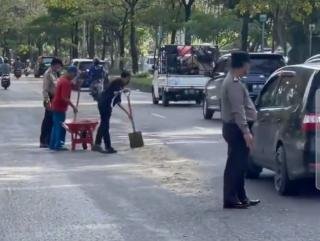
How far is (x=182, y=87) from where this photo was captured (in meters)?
38.7

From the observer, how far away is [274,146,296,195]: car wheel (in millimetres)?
14094

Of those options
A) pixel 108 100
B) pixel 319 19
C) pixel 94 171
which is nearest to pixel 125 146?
pixel 108 100

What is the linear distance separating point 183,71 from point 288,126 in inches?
982

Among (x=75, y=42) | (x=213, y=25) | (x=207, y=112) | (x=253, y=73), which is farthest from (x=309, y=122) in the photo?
(x=75, y=42)

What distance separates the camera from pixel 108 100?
2094 centimetres

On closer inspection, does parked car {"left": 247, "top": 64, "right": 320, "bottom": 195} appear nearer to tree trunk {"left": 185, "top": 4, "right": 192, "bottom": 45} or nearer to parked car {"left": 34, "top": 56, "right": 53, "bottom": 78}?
tree trunk {"left": 185, "top": 4, "right": 192, "bottom": 45}

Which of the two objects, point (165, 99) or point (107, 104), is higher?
point (107, 104)

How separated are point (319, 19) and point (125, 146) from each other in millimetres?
30061

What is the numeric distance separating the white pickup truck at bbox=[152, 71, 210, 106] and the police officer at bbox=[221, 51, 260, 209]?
24861 millimetres

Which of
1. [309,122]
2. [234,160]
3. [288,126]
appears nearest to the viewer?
[234,160]

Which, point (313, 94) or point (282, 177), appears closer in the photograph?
point (313, 94)

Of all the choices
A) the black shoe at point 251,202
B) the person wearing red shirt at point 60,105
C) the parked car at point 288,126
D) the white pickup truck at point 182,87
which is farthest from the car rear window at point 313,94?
the white pickup truck at point 182,87

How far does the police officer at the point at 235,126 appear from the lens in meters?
13.1

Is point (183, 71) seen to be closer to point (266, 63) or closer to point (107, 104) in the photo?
point (266, 63)
